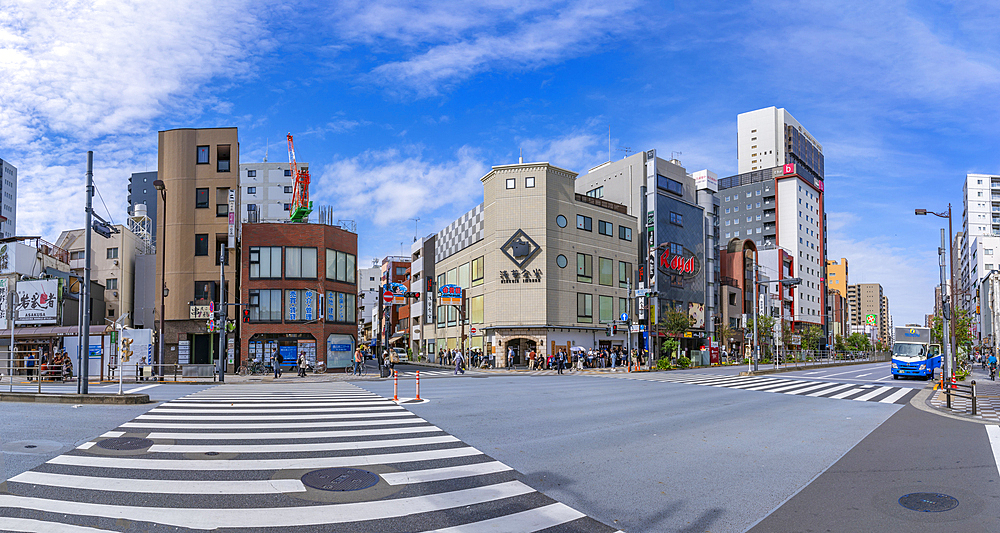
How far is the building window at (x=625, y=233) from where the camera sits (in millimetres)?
63594

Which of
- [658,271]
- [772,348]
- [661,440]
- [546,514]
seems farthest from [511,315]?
[772,348]

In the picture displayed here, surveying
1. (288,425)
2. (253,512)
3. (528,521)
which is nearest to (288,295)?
(288,425)

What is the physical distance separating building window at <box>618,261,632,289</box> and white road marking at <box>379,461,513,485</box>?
54.7m

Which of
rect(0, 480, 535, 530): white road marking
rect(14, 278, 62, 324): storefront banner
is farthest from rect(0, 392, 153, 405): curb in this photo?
rect(14, 278, 62, 324): storefront banner

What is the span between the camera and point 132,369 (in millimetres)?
33625

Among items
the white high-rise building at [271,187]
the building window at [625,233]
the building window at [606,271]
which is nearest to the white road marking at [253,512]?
the building window at [606,271]

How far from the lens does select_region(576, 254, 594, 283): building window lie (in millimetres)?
58219

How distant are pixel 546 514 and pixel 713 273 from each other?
246 ft

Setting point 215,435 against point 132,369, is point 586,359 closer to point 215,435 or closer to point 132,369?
point 132,369

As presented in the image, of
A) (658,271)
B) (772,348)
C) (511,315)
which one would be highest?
(658,271)

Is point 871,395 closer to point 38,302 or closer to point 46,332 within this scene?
point 46,332

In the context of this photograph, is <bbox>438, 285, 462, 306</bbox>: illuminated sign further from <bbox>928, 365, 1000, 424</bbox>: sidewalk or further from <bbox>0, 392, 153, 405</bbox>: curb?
Result: <bbox>0, 392, 153, 405</bbox>: curb

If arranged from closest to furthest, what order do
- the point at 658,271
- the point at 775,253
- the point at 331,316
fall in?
the point at 331,316 < the point at 658,271 < the point at 775,253

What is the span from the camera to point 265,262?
47.0 m
